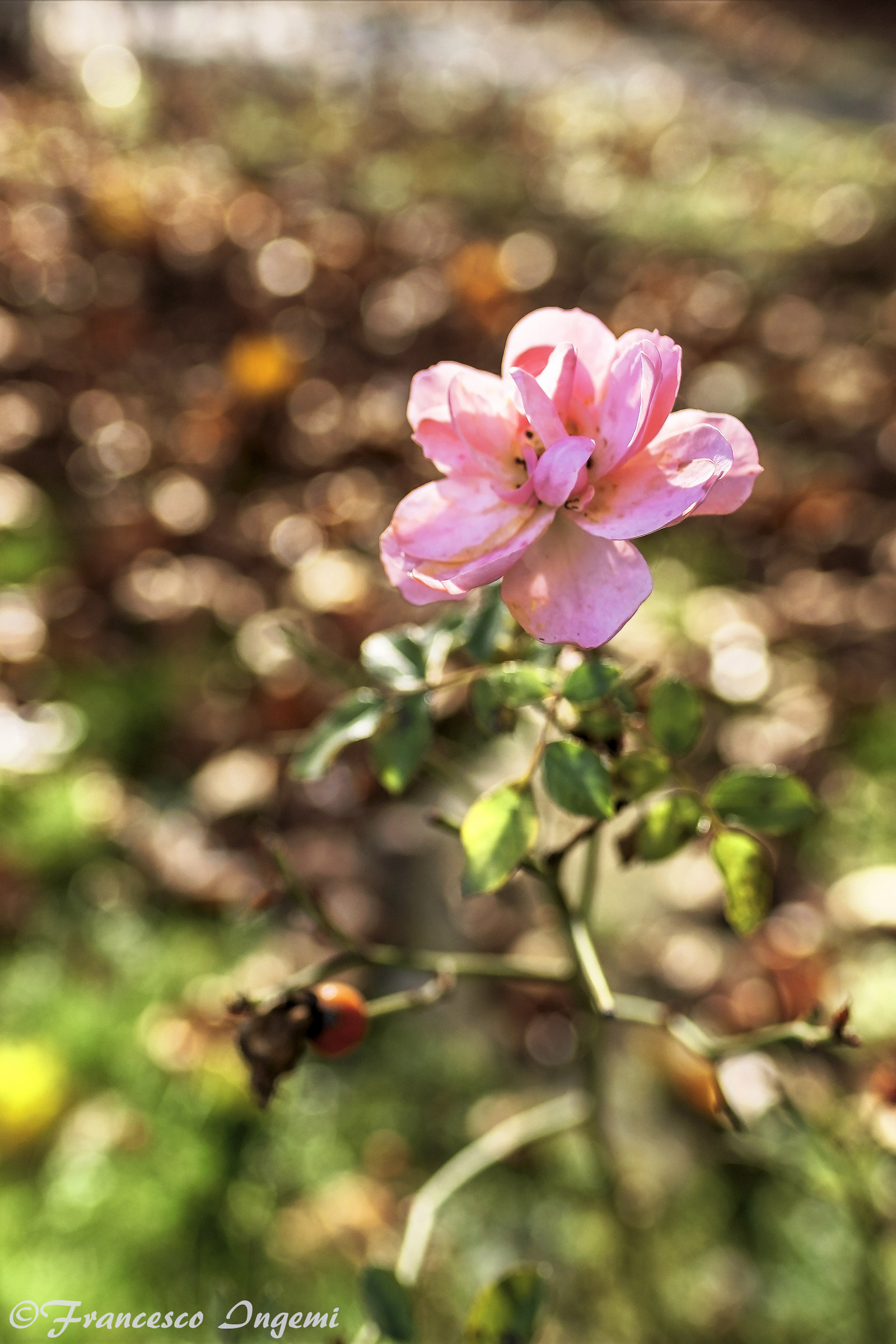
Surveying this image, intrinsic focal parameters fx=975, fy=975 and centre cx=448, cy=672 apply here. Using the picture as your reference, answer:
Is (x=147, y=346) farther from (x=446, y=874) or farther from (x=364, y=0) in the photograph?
(x=364, y=0)

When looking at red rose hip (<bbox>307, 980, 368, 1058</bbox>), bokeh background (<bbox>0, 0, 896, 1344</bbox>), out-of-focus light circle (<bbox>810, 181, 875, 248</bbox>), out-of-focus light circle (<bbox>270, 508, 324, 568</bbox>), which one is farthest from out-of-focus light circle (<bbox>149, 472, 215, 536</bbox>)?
out-of-focus light circle (<bbox>810, 181, 875, 248</bbox>)

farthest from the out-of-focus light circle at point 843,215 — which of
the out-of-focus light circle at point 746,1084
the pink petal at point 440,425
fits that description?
the pink petal at point 440,425

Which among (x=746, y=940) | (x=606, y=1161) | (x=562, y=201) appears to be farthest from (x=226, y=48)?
(x=606, y=1161)

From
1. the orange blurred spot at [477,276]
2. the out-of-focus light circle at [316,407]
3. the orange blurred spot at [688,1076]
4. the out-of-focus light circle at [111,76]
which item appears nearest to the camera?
the orange blurred spot at [688,1076]

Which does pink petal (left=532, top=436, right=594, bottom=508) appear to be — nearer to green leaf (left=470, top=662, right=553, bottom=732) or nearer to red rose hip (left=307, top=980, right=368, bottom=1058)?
green leaf (left=470, top=662, right=553, bottom=732)

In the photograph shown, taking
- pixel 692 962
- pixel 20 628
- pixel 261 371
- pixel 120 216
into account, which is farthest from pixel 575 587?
pixel 120 216

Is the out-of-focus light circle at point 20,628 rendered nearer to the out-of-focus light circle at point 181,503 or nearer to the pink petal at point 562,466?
the out-of-focus light circle at point 181,503
